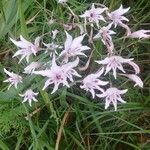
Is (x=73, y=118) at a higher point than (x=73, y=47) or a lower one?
lower

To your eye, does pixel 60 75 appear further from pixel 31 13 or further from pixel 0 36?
pixel 31 13

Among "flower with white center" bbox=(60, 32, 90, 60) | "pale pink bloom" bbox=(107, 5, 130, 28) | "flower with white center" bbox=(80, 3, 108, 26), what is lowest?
"pale pink bloom" bbox=(107, 5, 130, 28)

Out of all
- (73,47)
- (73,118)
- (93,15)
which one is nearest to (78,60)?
(73,47)

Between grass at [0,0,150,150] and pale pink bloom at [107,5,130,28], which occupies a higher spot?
pale pink bloom at [107,5,130,28]

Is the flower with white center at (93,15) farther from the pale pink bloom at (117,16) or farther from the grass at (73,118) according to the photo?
the grass at (73,118)

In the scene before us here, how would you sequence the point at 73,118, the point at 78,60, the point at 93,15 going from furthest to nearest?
the point at 73,118
the point at 93,15
the point at 78,60

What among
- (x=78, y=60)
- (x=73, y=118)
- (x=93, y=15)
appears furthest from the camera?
(x=73, y=118)

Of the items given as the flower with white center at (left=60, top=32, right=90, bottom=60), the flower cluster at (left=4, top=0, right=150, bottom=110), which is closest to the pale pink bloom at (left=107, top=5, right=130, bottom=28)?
the flower cluster at (left=4, top=0, right=150, bottom=110)

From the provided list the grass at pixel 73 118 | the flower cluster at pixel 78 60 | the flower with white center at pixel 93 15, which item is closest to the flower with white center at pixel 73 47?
the flower cluster at pixel 78 60

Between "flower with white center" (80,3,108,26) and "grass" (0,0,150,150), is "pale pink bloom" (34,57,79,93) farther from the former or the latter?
"grass" (0,0,150,150)

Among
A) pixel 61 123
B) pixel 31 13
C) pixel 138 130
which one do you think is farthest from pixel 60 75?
pixel 31 13

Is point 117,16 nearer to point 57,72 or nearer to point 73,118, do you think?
point 57,72

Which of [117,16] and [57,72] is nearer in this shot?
[57,72]
